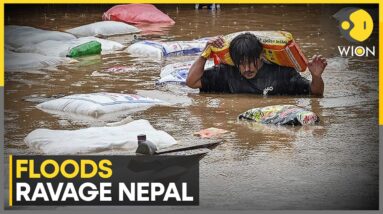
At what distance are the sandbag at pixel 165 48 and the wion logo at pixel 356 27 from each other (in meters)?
2.11

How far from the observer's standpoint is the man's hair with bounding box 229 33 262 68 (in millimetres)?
8648

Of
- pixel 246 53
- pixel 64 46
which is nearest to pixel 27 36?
pixel 64 46

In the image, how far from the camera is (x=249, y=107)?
8.48 metres

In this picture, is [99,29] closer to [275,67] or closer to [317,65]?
[275,67]

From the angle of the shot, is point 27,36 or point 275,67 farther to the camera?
point 27,36

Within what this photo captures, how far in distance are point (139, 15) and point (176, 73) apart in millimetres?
1132

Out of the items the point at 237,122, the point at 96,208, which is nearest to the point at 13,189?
the point at 96,208

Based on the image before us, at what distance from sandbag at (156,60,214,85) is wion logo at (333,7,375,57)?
1329mm

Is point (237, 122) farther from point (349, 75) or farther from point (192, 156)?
point (349, 75)

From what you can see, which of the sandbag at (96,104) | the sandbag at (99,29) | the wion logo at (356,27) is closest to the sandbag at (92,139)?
the sandbag at (96,104)

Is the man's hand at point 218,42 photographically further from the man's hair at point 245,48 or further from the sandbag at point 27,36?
the sandbag at point 27,36

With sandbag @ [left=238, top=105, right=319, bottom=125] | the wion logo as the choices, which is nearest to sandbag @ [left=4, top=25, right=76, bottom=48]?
sandbag @ [left=238, top=105, right=319, bottom=125]

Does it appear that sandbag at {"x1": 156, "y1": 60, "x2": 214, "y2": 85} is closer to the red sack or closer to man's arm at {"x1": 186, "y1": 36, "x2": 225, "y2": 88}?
man's arm at {"x1": 186, "y1": 36, "x2": 225, "y2": 88}

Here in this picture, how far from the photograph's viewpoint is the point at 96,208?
23.7ft
